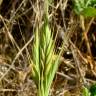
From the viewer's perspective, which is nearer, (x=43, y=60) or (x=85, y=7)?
(x=43, y=60)

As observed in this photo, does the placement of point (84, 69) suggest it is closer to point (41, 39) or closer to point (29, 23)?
point (29, 23)

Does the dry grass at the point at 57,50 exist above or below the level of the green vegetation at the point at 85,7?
below

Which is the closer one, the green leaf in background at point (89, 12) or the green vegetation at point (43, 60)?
the green vegetation at point (43, 60)

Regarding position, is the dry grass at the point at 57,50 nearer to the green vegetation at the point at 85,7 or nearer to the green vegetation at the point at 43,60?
the green vegetation at the point at 85,7

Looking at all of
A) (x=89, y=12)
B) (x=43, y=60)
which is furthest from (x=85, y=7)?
(x=43, y=60)

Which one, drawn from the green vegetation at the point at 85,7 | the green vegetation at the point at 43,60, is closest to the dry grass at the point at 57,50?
the green vegetation at the point at 85,7

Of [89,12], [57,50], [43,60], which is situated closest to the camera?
[43,60]

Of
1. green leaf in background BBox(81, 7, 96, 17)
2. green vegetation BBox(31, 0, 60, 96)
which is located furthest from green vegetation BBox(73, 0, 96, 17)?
green vegetation BBox(31, 0, 60, 96)

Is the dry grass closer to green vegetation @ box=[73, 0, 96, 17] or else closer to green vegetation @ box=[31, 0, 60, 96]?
green vegetation @ box=[73, 0, 96, 17]

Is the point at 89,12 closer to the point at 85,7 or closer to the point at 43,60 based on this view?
the point at 85,7
